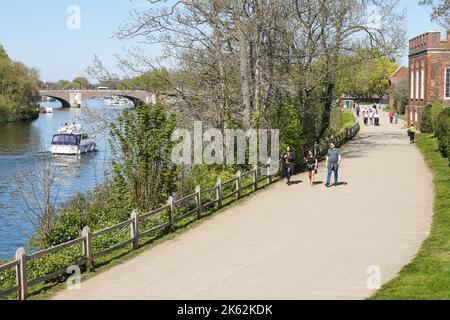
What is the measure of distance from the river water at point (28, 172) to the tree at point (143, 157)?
2.53 meters

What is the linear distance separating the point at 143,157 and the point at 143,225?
2.86 metres

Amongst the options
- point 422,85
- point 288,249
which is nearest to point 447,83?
point 422,85

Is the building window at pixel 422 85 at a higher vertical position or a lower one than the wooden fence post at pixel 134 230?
higher

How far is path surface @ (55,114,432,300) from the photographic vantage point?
12.0 metres

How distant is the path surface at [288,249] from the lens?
1205 cm

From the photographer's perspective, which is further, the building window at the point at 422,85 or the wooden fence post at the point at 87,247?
the building window at the point at 422,85

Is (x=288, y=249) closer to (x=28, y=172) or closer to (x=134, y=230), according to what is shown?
(x=134, y=230)

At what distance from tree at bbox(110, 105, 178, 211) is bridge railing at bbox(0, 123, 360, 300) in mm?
995

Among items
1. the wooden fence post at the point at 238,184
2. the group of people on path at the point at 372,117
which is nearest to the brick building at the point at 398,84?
the group of people on path at the point at 372,117

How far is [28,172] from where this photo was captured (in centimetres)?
4091

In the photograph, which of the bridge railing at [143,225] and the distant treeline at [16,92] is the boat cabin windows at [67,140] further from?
the bridge railing at [143,225]
